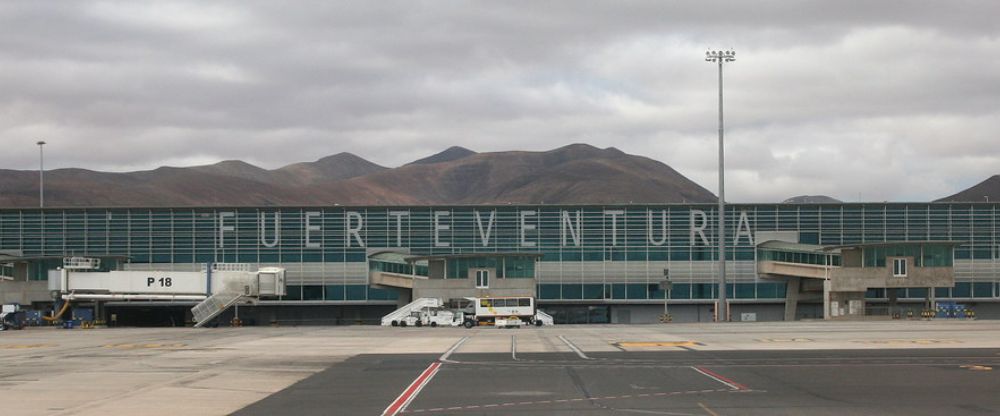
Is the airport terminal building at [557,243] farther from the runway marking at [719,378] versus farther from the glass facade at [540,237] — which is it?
the runway marking at [719,378]

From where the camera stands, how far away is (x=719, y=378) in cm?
3531

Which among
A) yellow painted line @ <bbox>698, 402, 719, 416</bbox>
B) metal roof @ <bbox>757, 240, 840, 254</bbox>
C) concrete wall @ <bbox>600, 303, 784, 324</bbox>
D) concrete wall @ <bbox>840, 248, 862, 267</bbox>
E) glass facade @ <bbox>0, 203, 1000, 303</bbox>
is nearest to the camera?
yellow painted line @ <bbox>698, 402, 719, 416</bbox>

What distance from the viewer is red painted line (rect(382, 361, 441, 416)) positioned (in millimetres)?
27219

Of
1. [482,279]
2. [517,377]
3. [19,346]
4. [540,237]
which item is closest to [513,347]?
[517,377]

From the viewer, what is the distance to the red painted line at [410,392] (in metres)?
27.2

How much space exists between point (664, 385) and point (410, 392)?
782 cm

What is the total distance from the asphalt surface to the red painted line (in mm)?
249

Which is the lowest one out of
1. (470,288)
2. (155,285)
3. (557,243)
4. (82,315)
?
(82,315)

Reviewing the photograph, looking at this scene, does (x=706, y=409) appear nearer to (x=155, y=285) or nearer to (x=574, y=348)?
(x=574, y=348)

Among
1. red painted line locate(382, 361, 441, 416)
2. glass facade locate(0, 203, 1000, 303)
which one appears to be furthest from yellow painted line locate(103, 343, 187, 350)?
glass facade locate(0, 203, 1000, 303)

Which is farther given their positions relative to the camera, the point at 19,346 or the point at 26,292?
the point at 26,292

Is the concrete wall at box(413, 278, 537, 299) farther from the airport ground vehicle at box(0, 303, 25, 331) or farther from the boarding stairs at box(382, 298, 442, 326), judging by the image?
the airport ground vehicle at box(0, 303, 25, 331)

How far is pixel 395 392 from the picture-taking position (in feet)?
105

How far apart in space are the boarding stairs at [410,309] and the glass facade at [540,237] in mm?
26208
